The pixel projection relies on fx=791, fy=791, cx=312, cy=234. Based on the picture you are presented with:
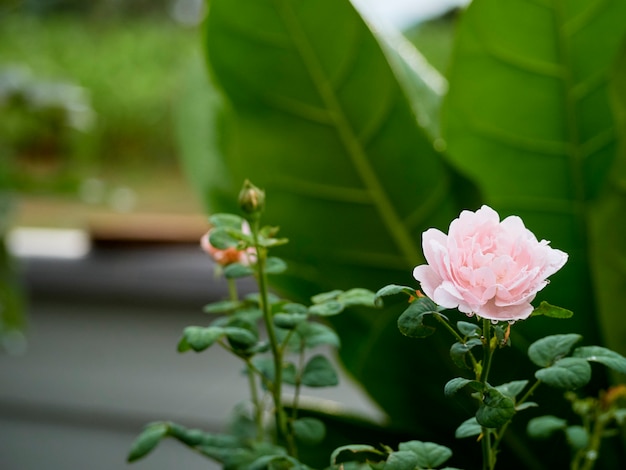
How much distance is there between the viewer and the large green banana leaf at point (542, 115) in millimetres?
360

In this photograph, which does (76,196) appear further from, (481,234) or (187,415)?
(481,234)

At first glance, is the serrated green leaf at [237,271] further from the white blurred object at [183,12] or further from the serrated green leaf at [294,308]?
the white blurred object at [183,12]

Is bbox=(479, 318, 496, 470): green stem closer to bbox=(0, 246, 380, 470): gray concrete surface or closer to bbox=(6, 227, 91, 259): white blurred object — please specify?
bbox=(0, 246, 380, 470): gray concrete surface

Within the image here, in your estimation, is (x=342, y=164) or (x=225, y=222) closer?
(x=225, y=222)

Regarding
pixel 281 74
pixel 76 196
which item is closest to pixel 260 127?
pixel 281 74

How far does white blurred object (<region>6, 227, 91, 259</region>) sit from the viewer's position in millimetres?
1491

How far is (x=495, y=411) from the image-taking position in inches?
8.1

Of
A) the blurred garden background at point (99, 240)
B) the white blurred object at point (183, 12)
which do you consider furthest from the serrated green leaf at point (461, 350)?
the white blurred object at point (183, 12)

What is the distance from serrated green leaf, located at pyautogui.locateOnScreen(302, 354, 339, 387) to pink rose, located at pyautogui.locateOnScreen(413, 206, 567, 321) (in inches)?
4.3

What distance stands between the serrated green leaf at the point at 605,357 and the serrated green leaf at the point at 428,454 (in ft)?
0.17

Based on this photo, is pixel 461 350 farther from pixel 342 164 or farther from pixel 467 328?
pixel 342 164

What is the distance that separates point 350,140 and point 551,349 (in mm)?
170

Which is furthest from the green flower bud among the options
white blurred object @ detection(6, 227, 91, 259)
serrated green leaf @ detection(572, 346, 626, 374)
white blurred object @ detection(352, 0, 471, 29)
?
white blurred object @ detection(6, 227, 91, 259)

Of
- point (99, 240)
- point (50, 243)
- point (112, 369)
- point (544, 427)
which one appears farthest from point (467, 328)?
point (50, 243)
